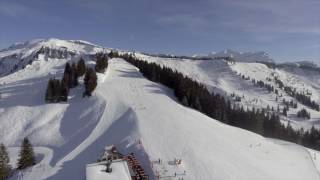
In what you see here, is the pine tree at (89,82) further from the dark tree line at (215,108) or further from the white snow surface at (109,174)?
the white snow surface at (109,174)

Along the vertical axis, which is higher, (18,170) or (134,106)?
(134,106)

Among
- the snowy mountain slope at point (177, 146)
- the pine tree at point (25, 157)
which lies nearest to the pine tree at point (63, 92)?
the snowy mountain slope at point (177, 146)

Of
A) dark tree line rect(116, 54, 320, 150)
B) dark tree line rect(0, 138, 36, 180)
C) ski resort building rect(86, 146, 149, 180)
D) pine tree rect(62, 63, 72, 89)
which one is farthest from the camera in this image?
pine tree rect(62, 63, 72, 89)

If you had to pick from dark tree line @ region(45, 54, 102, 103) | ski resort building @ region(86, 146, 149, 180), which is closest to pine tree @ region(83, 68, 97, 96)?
dark tree line @ region(45, 54, 102, 103)

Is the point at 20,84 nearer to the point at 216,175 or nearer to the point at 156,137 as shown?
the point at 156,137

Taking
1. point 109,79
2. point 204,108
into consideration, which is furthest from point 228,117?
point 109,79

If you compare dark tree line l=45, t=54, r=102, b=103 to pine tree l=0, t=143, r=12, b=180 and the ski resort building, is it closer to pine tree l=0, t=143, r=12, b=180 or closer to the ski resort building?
pine tree l=0, t=143, r=12, b=180

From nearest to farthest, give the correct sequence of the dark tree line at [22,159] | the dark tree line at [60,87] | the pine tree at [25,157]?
the dark tree line at [22,159] → the pine tree at [25,157] → the dark tree line at [60,87]

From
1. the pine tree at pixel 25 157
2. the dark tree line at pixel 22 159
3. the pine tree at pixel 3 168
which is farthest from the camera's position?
the pine tree at pixel 25 157
